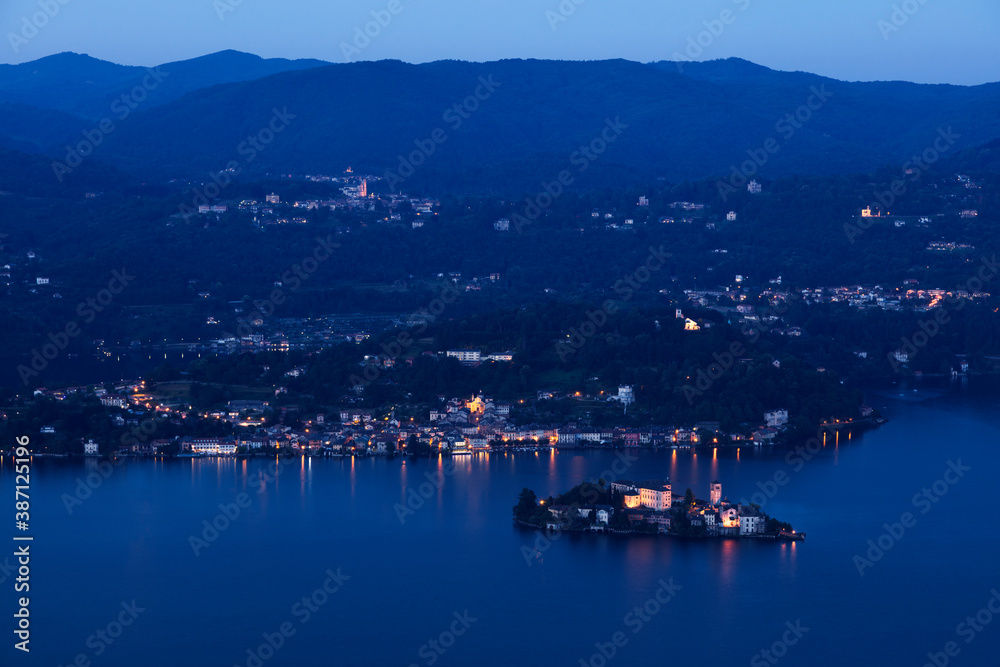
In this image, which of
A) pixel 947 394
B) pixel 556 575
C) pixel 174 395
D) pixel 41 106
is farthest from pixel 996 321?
pixel 41 106

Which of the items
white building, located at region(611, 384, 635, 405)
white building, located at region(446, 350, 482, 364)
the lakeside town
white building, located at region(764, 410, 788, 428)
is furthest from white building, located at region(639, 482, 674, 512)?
white building, located at region(446, 350, 482, 364)

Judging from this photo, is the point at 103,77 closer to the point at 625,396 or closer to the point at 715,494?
the point at 625,396

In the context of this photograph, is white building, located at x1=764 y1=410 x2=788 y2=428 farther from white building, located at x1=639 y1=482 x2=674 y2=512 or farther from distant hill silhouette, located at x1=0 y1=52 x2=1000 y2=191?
distant hill silhouette, located at x1=0 y1=52 x2=1000 y2=191

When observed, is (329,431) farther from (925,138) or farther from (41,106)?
(41,106)

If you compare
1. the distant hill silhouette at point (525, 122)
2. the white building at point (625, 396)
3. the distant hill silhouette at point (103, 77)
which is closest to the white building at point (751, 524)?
the white building at point (625, 396)

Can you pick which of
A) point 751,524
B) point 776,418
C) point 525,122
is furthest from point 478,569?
point 525,122

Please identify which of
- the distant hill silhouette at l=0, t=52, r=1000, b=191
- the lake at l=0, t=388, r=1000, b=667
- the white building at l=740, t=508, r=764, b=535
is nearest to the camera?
the lake at l=0, t=388, r=1000, b=667

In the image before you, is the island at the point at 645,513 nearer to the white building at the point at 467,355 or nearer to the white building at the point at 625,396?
the white building at the point at 625,396
